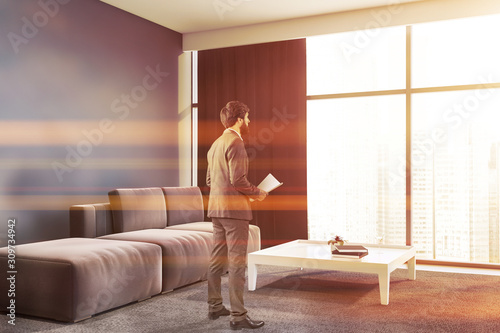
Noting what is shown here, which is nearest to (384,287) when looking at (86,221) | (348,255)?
(348,255)

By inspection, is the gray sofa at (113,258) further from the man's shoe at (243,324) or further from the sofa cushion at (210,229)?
the man's shoe at (243,324)

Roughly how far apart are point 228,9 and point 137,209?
251 centimetres

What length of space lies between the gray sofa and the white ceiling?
2.04m

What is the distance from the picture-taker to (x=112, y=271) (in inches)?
139

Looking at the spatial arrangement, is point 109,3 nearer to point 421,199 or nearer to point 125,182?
point 125,182

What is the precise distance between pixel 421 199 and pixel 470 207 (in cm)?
51

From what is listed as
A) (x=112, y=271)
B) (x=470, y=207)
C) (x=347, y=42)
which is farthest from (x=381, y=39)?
(x=112, y=271)

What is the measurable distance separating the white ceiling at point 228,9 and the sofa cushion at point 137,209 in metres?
2.05

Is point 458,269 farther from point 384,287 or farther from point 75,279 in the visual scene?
point 75,279

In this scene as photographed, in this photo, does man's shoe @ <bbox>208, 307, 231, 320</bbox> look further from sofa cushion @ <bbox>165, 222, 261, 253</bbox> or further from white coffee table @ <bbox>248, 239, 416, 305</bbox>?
sofa cushion @ <bbox>165, 222, 261, 253</bbox>

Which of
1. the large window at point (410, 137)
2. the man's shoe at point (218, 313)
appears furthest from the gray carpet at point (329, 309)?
the large window at point (410, 137)

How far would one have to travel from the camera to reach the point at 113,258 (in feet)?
11.7

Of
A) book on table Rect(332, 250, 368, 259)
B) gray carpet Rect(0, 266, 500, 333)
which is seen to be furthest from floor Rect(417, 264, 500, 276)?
Answer: book on table Rect(332, 250, 368, 259)

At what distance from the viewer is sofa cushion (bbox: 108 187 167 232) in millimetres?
4750
